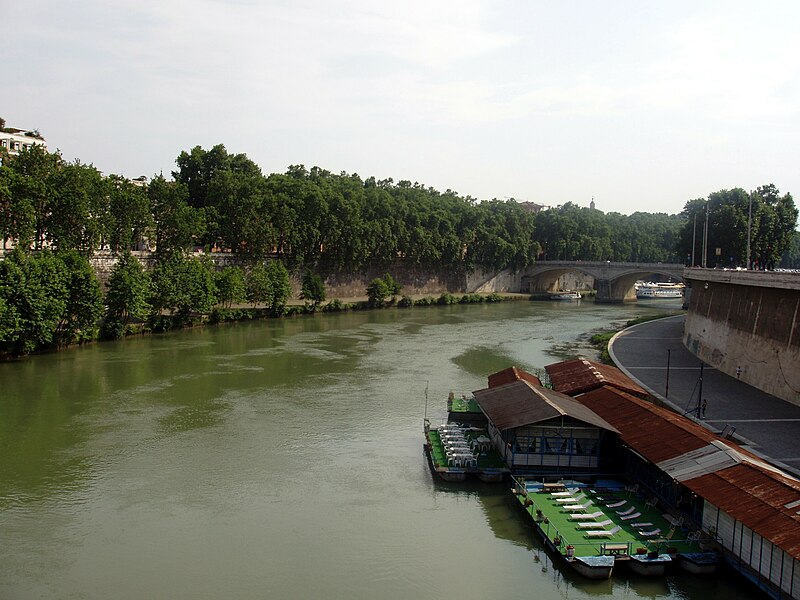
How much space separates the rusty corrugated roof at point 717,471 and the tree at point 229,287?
119ft

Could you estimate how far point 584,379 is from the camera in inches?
1060

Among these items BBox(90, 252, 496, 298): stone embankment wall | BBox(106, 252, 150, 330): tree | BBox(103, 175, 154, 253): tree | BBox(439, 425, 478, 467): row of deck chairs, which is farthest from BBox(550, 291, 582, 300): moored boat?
Result: BBox(439, 425, 478, 467): row of deck chairs

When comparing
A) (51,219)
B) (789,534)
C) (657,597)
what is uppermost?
(51,219)

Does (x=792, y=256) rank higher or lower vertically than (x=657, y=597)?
higher

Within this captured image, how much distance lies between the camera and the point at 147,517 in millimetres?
18406

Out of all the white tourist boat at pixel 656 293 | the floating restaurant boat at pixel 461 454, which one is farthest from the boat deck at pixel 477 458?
the white tourist boat at pixel 656 293

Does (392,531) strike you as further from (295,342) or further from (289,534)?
(295,342)

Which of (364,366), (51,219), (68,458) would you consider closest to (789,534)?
(68,458)

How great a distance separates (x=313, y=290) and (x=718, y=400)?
39.7m

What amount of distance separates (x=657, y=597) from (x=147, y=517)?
11.6 metres

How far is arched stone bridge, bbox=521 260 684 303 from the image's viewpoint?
82.4 m

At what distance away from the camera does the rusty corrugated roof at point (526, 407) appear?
2039cm

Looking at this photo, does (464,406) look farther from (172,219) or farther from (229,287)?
(172,219)

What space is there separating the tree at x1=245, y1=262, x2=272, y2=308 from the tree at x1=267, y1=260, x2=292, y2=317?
1.25 ft
